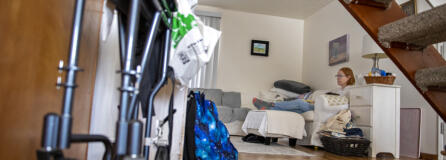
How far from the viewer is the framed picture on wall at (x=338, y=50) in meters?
4.83

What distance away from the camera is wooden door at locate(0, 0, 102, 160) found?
561mm

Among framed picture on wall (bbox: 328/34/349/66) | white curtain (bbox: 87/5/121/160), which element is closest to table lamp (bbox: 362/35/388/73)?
framed picture on wall (bbox: 328/34/349/66)

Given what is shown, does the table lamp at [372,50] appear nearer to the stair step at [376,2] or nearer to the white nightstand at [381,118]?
the white nightstand at [381,118]

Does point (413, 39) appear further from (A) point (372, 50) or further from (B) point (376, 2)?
(A) point (372, 50)

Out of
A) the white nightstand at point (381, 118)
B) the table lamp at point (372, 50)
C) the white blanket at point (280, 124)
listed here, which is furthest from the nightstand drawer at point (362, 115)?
the white blanket at point (280, 124)

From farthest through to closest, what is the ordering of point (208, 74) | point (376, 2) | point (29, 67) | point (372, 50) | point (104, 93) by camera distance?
point (208, 74), point (372, 50), point (376, 2), point (104, 93), point (29, 67)

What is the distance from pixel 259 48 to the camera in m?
6.17

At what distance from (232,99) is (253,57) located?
1.08 meters

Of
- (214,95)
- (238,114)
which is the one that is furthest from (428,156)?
(214,95)

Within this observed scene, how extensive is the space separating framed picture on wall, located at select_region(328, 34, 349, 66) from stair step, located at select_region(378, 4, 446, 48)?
3.61 meters

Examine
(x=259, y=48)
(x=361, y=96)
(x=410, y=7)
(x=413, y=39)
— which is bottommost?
(x=361, y=96)

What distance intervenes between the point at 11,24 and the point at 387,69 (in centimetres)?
418

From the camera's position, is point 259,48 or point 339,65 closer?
point 339,65

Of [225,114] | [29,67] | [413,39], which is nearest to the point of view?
[29,67]
